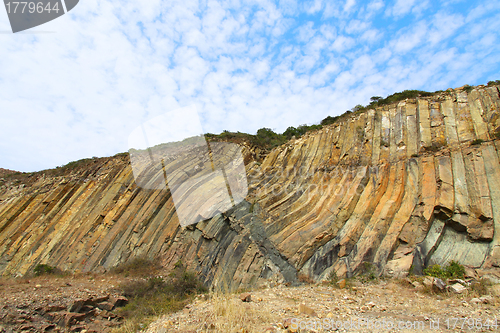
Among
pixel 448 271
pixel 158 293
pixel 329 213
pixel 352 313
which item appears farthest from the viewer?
pixel 329 213

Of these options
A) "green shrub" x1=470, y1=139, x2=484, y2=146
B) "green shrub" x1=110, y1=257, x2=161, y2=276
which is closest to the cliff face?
"green shrub" x1=470, y1=139, x2=484, y2=146

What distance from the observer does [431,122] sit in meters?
12.5

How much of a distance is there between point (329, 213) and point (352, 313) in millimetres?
5397

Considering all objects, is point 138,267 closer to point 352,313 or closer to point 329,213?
point 329,213

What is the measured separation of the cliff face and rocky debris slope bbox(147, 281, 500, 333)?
3.55ft

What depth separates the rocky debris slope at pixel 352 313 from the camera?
5254 millimetres

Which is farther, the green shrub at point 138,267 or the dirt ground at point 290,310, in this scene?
the green shrub at point 138,267

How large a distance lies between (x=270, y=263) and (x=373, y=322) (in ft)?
18.4

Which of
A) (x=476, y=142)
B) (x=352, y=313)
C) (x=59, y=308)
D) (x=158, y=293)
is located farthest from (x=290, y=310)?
(x=476, y=142)

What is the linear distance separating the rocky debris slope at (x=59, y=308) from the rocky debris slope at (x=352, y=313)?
9.11 feet

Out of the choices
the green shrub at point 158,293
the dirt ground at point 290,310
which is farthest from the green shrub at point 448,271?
the green shrub at point 158,293

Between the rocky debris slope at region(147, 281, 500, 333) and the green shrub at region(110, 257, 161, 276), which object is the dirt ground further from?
the green shrub at region(110, 257, 161, 276)

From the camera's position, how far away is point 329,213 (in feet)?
36.8

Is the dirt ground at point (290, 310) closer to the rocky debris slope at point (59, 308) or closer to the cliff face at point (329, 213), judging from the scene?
the rocky debris slope at point (59, 308)
